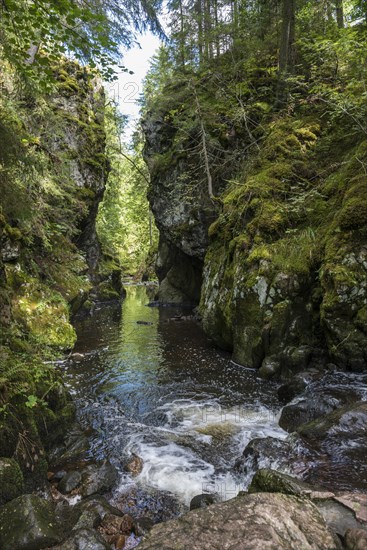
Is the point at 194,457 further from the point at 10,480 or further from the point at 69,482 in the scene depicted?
the point at 10,480

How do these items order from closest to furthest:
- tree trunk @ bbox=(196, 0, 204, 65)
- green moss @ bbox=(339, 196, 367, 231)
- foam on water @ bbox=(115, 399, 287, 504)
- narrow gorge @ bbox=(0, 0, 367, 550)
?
narrow gorge @ bbox=(0, 0, 367, 550) → foam on water @ bbox=(115, 399, 287, 504) → green moss @ bbox=(339, 196, 367, 231) → tree trunk @ bbox=(196, 0, 204, 65)

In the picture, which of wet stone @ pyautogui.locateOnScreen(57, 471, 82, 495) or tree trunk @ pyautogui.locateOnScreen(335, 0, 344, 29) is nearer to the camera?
wet stone @ pyautogui.locateOnScreen(57, 471, 82, 495)

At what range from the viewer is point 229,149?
14969 mm

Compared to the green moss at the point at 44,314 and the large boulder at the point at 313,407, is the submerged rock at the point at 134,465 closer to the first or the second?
the large boulder at the point at 313,407

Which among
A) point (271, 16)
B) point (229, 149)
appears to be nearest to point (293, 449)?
point (229, 149)

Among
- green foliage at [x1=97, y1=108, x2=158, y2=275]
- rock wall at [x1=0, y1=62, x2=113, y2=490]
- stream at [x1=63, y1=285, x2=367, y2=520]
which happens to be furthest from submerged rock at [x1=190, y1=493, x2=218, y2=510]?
green foliage at [x1=97, y1=108, x2=158, y2=275]

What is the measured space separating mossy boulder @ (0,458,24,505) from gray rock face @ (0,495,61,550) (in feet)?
0.94

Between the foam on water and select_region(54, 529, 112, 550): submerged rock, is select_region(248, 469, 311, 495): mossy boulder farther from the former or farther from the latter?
select_region(54, 529, 112, 550): submerged rock

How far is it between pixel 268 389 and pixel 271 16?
1761 centimetres

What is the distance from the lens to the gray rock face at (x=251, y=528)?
2.47m

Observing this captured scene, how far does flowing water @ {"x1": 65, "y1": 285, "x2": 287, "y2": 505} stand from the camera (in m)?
5.07

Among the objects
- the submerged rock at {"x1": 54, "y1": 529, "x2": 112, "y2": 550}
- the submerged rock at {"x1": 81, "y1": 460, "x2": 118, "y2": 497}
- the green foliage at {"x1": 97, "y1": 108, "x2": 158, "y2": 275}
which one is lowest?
the submerged rock at {"x1": 81, "y1": 460, "x2": 118, "y2": 497}

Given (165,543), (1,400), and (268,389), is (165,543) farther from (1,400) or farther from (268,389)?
(268,389)

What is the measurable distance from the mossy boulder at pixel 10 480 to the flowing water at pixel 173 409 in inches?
58.7
